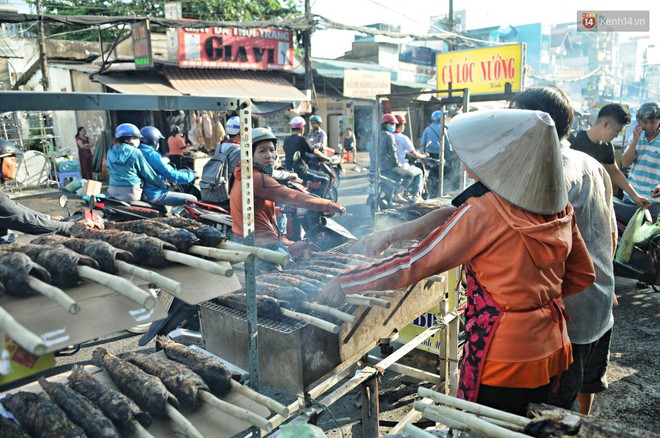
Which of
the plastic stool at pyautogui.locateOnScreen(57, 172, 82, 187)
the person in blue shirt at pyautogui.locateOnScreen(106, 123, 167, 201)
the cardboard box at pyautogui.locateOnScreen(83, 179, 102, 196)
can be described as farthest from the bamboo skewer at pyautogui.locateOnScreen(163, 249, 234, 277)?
the plastic stool at pyautogui.locateOnScreen(57, 172, 82, 187)

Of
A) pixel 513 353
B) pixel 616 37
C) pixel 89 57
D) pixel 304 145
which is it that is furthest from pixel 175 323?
pixel 616 37

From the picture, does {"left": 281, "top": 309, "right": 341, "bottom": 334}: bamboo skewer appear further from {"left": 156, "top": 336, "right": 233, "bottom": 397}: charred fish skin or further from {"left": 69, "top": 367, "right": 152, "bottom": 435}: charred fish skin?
{"left": 69, "top": 367, "right": 152, "bottom": 435}: charred fish skin

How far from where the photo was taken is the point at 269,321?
2.67 meters

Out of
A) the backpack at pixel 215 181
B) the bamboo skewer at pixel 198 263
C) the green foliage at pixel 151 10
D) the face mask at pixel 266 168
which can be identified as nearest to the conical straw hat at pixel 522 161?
the bamboo skewer at pixel 198 263

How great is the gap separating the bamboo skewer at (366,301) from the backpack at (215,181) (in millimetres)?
4912

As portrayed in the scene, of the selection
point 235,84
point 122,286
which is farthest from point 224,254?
point 235,84

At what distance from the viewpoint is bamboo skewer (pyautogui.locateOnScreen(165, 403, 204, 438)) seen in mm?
1838

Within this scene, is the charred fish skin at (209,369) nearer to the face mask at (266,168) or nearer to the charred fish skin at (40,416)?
the charred fish skin at (40,416)

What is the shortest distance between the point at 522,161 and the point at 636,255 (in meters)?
5.37

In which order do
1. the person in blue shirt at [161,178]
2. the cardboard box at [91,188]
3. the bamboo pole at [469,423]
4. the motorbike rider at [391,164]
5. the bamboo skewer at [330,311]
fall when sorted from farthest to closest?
the motorbike rider at [391,164], the person in blue shirt at [161,178], the cardboard box at [91,188], the bamboo skewer at [330,311], the bamboo pole at [469,423]

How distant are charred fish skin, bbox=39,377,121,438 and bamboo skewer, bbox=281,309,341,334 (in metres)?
1.01

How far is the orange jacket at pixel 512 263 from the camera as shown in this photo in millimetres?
1953

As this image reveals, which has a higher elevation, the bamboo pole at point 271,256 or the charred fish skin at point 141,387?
the bamboo pole at point 271,256

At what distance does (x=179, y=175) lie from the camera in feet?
22.9
